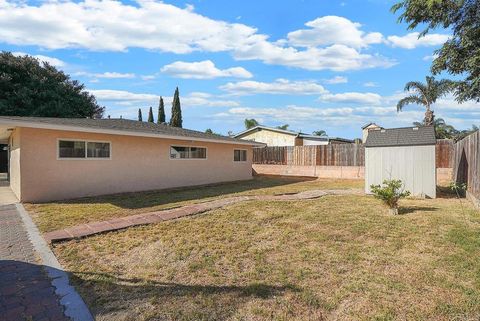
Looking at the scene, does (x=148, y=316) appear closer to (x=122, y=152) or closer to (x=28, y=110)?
(x=122, y=152)

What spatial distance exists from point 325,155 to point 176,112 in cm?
2073

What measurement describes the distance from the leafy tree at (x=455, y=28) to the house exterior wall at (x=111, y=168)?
34.1ft

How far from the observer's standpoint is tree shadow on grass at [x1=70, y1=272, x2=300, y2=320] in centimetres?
328

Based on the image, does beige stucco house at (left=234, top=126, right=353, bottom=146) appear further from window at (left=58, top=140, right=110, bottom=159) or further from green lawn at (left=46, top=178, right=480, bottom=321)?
green lawn at (left=46, top=178, right=480, bottom=321)

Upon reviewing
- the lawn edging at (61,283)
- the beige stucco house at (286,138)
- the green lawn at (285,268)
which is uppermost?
the beige stucco house at (286,138)

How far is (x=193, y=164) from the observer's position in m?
15.7

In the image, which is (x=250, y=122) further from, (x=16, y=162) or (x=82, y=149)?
(x=16, y=162)

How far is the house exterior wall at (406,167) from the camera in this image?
10117mm

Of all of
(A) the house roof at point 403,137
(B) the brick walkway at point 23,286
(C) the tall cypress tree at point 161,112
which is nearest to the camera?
(B) the brick walkway at point 23,286

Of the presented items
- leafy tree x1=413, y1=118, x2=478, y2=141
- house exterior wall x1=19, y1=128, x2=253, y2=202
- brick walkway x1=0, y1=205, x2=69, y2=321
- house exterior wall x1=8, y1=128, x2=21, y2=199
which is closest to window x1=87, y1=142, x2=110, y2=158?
house exterior wall x1=19, y1=128, x2=253, y2=202

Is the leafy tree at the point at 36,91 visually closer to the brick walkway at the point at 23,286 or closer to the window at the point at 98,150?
the window at the point at 98,150

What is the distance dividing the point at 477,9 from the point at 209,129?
38270 millimetres

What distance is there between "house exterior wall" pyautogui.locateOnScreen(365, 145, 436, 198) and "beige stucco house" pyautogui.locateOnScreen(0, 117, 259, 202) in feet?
26.0

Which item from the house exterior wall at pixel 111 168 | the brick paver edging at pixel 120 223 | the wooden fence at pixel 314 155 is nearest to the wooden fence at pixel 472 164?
the brick paver edging at pixel 120 223
